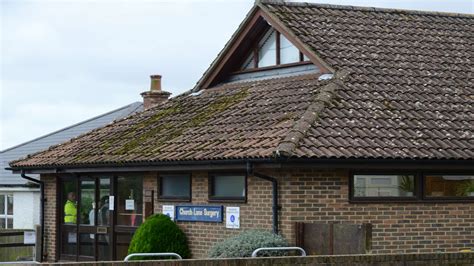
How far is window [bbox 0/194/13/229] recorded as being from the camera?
1773 inches

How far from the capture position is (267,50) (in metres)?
27.5

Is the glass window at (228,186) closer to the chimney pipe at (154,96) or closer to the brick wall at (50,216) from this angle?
the brick wall at (50,216)

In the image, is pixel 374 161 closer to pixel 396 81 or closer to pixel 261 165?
pixel 261 165

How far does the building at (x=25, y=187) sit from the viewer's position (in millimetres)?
43438

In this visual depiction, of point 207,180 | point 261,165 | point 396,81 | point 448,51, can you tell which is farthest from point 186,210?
point 448,51

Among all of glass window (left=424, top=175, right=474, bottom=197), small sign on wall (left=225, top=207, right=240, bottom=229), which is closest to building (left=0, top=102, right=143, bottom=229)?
small sign on wall (left=225, top=207, right=240, bottom=229)

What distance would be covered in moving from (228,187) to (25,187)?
20394 mm

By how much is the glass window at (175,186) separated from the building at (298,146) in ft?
0.13

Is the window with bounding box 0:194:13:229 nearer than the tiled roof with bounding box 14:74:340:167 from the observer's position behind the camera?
No

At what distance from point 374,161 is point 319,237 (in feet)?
5.78

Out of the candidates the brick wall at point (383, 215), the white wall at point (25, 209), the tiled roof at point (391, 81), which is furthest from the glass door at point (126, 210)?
the white wall at point (25, 209)

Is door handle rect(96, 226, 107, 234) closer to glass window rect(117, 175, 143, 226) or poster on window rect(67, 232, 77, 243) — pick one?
glass window rect(117, 175, 143, 226)

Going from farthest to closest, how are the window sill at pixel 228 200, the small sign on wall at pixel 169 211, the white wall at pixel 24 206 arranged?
the white wall at pixel 24 206 → the small sign on wall at pixel 169 211 → the window sill at pixel 228 200

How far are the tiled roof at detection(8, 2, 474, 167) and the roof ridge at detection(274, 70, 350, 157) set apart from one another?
0.02 m
